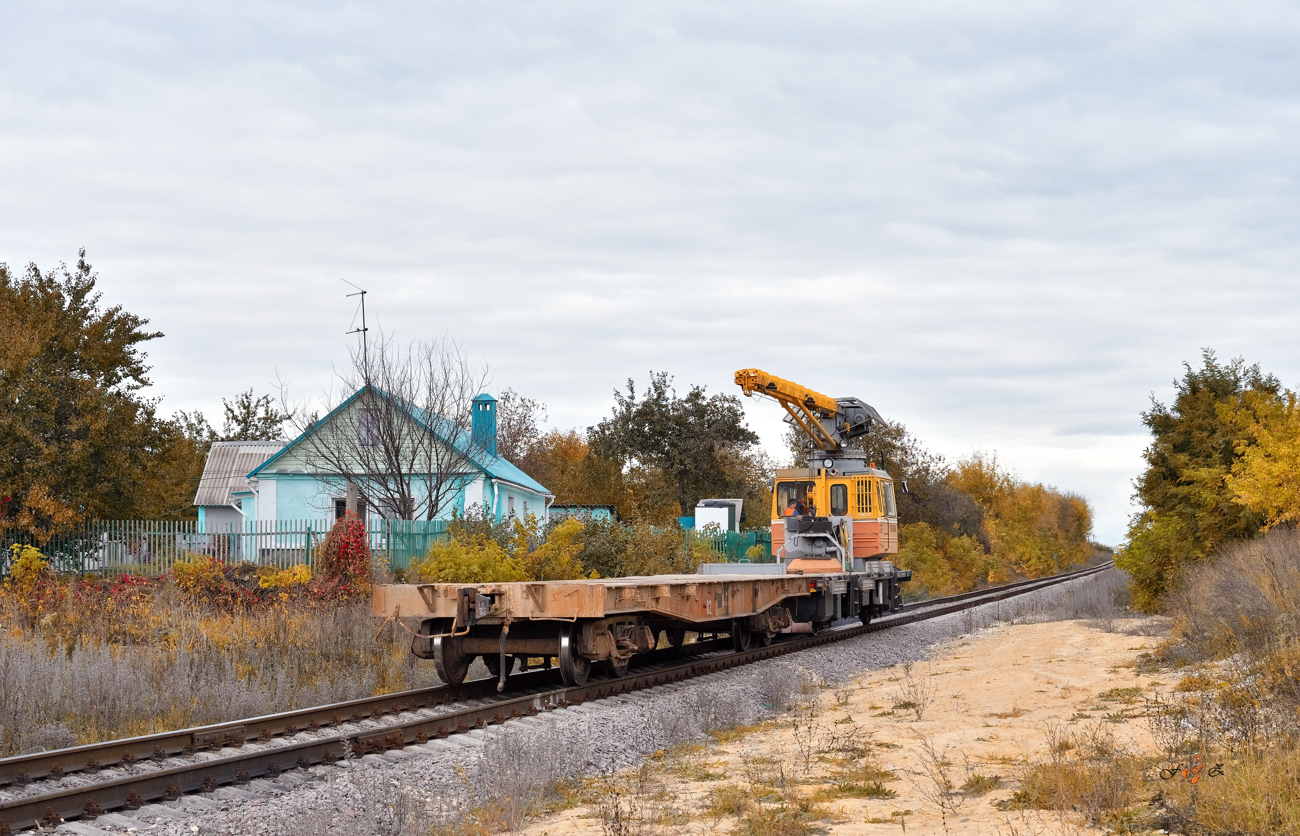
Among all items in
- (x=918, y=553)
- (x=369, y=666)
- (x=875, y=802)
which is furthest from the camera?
(x=918, y=553)

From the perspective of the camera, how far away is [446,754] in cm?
900

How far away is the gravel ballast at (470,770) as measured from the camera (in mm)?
6969

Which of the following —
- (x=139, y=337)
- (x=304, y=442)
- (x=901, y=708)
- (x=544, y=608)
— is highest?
(x=139, y=337)

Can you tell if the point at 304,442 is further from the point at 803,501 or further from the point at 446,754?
the point at 446,754

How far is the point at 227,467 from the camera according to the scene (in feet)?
175

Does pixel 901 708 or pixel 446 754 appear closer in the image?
pixel 446 754

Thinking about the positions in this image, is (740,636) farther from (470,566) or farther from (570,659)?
(570,659)

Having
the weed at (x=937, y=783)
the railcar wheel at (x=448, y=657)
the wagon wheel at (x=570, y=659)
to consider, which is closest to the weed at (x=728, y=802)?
the weed at (x=937, y=783)

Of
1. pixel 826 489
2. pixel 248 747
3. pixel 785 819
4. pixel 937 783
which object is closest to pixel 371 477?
pixel 826 489

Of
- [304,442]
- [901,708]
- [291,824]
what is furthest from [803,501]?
[304,442]

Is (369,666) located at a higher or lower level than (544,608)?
lower

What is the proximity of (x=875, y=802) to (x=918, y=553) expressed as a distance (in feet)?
122

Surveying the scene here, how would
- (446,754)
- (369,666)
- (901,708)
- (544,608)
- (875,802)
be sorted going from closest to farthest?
(875,802)
(446,754)
(544,608)
(901,708)
(369,666)

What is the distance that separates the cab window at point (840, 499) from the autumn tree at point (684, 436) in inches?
905
